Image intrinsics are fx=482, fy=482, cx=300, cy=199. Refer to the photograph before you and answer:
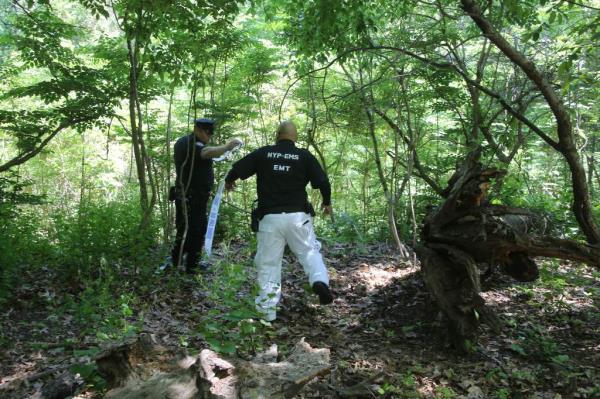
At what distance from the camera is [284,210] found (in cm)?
525

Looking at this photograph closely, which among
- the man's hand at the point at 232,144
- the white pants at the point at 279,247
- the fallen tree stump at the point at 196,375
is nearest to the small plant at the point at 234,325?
the fallen tree stump at the point at 196,375

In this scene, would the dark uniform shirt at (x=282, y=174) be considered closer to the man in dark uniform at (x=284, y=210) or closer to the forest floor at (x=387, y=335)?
the man in dark uniform at (x=284, y=210)

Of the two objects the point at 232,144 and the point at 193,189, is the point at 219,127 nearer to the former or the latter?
the point at 193,189

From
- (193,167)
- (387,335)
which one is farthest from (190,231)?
(387,335)

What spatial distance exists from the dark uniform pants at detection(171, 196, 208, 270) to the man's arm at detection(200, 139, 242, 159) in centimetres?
66

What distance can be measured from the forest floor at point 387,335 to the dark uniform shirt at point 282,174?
125 centimetres

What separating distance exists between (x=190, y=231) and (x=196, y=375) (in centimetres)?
388

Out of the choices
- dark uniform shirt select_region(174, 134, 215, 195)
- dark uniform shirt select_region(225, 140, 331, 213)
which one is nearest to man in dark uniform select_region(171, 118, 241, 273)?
dark uniform shirt select_region(174, 134, 215, 195)

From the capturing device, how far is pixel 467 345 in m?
4.46

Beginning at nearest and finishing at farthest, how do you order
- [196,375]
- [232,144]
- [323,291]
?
[196,375] → [323,291] → [232,144]

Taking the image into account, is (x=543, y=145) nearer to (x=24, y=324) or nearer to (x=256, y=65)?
(x=256, y=65)

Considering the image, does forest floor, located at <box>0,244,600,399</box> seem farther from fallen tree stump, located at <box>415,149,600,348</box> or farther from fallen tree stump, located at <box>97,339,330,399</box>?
fallen tree stump, located at <box>97,339,330,399</box>

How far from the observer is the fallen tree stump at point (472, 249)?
15.2 feet

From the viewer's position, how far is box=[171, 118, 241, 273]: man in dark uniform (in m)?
6.39
